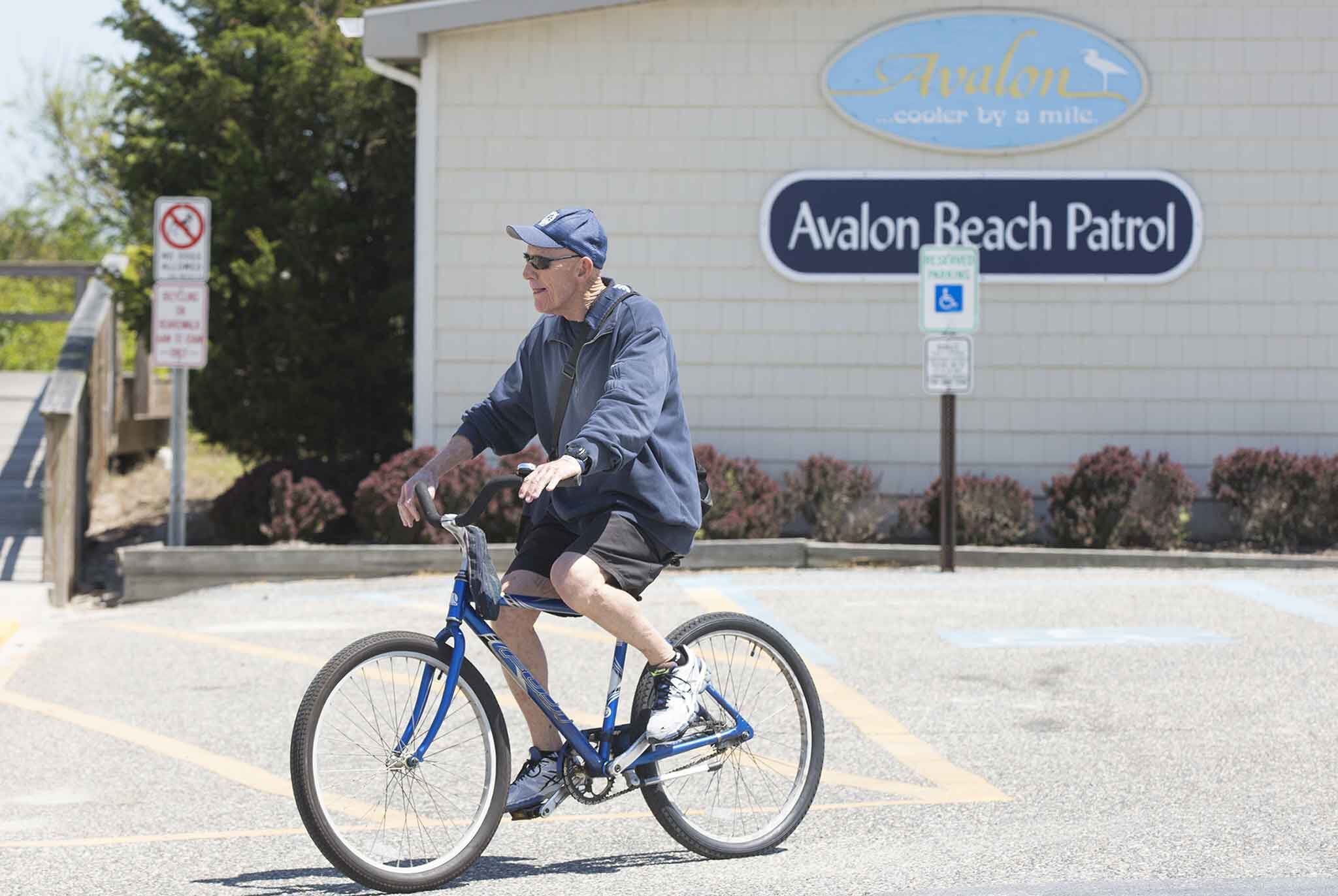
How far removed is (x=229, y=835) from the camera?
18.2 feet

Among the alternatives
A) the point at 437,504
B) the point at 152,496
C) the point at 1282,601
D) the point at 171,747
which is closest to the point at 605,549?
the point at 171,747

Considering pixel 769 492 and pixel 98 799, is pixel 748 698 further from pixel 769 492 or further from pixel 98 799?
pixel 769 492

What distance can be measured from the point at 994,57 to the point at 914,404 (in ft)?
9.89

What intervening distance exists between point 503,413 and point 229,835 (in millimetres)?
1675

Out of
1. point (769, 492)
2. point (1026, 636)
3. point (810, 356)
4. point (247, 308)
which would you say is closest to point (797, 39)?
point (810, 356)

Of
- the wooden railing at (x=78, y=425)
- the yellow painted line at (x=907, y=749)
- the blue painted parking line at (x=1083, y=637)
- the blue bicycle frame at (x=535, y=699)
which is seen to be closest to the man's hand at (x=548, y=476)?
the blue bicycle frame at (x=535, y=699)

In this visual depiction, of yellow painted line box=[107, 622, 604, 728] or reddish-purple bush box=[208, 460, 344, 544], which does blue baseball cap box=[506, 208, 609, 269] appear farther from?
reddish-purple bush box=[208, 460, 344, 544]

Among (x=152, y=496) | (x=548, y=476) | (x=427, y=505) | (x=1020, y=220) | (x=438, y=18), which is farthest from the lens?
(x=152, y=496)

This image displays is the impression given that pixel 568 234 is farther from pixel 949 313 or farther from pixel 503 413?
pixel 949 313

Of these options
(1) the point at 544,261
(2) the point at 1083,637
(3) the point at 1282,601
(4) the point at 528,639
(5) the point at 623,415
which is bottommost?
(2) the point at 1083,637

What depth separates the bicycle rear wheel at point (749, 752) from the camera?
5.09m

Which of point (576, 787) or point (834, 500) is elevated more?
point (834, 500)

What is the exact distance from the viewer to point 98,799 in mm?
6121

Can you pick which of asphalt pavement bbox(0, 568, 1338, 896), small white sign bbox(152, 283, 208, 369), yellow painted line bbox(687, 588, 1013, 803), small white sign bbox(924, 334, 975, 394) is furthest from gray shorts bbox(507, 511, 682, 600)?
small white sign bbox(152, 283, 208, 369)
